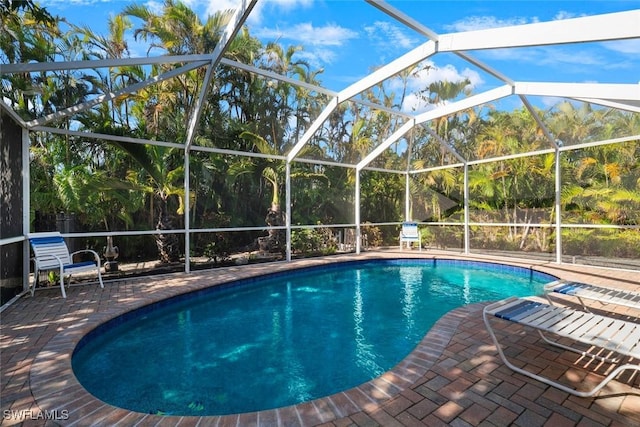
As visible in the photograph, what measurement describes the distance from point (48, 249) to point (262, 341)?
4.45 m

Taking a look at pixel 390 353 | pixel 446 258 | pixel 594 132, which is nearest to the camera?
Answer: pixel 390 353

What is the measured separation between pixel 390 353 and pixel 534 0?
5.86 m

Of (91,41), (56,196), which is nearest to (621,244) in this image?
(56,196)

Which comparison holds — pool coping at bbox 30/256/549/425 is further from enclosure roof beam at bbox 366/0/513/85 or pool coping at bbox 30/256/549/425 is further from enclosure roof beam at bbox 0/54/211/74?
enclosure roof beam at bbox 366/0/513/85

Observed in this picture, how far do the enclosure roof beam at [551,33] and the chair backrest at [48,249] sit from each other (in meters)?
7.50

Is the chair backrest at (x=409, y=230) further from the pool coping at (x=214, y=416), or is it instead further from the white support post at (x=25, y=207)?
the white support post at (x=25, y=207)

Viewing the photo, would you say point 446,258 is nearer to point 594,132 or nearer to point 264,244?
point 594,132

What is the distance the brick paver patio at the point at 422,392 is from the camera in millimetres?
2246

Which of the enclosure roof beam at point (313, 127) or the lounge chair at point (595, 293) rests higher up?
the enclosure roof beam at point (313, 127)

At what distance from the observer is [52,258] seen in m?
5.64

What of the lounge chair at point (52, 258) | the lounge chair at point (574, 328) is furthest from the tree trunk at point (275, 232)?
the lounge chair at point (574, 328)

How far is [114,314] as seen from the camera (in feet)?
15.0

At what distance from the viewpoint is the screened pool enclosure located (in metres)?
5.75

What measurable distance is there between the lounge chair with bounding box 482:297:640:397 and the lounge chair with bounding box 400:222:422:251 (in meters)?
7.69
